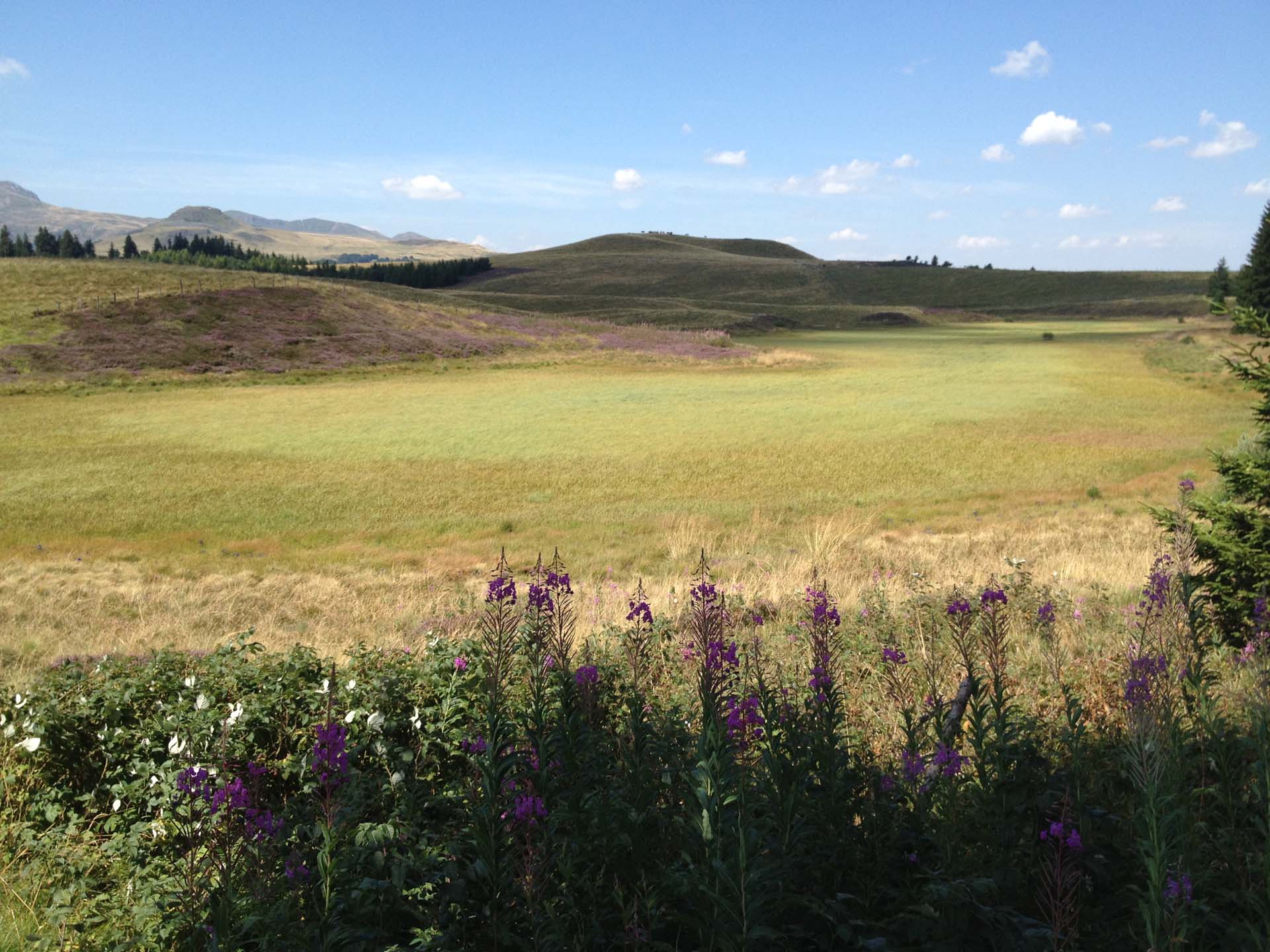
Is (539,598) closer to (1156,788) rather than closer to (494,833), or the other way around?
(494,833)

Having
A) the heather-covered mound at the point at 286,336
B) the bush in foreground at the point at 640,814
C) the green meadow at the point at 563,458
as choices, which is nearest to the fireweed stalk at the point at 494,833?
the bush in foreground at the point at 640,814

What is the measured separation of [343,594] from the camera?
1272cm

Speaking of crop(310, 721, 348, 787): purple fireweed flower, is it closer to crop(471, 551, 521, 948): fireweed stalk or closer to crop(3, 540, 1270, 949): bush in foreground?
crop(3, 540, 1270, 949): bush in foreground

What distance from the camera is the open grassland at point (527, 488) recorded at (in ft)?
42.1

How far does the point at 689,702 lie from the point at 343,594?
8.51 meters

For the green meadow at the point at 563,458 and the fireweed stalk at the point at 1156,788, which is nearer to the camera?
the fireweed stalk at the point at 1156,788

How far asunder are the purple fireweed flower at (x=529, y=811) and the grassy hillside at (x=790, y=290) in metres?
84.2

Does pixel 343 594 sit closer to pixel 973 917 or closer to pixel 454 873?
pixel 454 873

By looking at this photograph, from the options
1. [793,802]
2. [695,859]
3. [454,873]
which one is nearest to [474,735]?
[454,873]

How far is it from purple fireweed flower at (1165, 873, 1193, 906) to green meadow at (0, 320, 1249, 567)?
12413mm

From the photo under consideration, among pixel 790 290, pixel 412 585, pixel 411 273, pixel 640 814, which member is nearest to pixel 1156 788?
pixel 640 814

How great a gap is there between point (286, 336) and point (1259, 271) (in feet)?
252

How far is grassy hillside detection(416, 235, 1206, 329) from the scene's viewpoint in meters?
102

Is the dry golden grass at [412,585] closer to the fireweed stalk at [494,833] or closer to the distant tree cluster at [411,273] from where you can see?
the fireweed stalk at [494,833]
